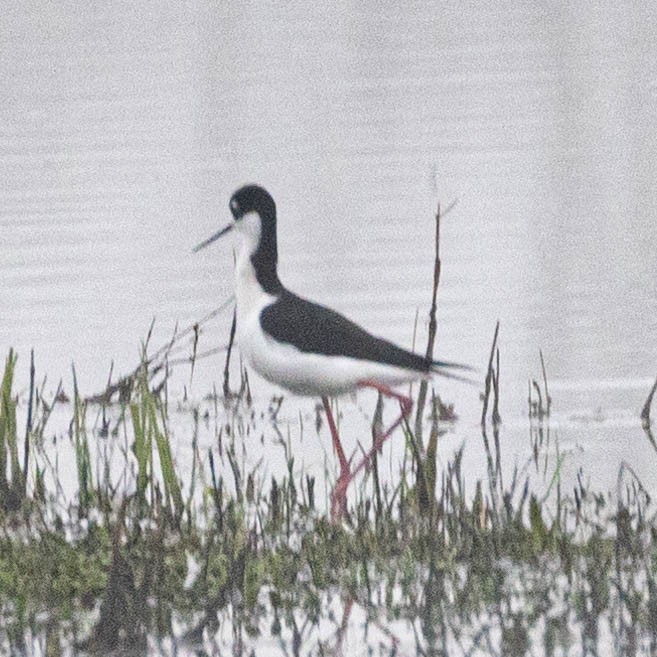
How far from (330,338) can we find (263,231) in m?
0.79

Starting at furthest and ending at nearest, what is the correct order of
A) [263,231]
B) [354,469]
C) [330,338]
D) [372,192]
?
[372,192] → [263,231] → [354,469] → [330,338]

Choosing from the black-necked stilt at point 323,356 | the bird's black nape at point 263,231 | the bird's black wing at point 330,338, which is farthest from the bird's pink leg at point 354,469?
the bird's black nape at point 263,231

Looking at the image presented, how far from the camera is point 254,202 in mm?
8727

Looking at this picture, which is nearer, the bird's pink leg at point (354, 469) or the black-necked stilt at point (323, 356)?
the bird's pink leg at point (354, 469)

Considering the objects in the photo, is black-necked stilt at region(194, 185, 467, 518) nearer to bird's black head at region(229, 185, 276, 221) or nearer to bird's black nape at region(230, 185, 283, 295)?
bird's black nape at region(230, 185, 283, 295)

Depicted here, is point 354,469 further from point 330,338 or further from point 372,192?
point 372,192

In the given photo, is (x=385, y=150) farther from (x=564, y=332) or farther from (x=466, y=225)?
(x=564, y=332)

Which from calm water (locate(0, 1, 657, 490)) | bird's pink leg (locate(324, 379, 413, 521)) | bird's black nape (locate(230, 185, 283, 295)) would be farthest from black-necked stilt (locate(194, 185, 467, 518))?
calm water (locate(0, 1, 657, 490))

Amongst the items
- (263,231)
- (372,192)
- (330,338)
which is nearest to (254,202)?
(263,231)

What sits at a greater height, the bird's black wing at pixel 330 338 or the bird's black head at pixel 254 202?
the bird's black head at pixel 254 202

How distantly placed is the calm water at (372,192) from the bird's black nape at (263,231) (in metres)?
0.62

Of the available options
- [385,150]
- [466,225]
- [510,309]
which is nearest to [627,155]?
[385,150]

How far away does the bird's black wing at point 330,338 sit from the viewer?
25.9ft

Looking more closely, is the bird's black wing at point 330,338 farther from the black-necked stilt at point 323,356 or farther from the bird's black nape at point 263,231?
the bird's black nape at point 263,231
